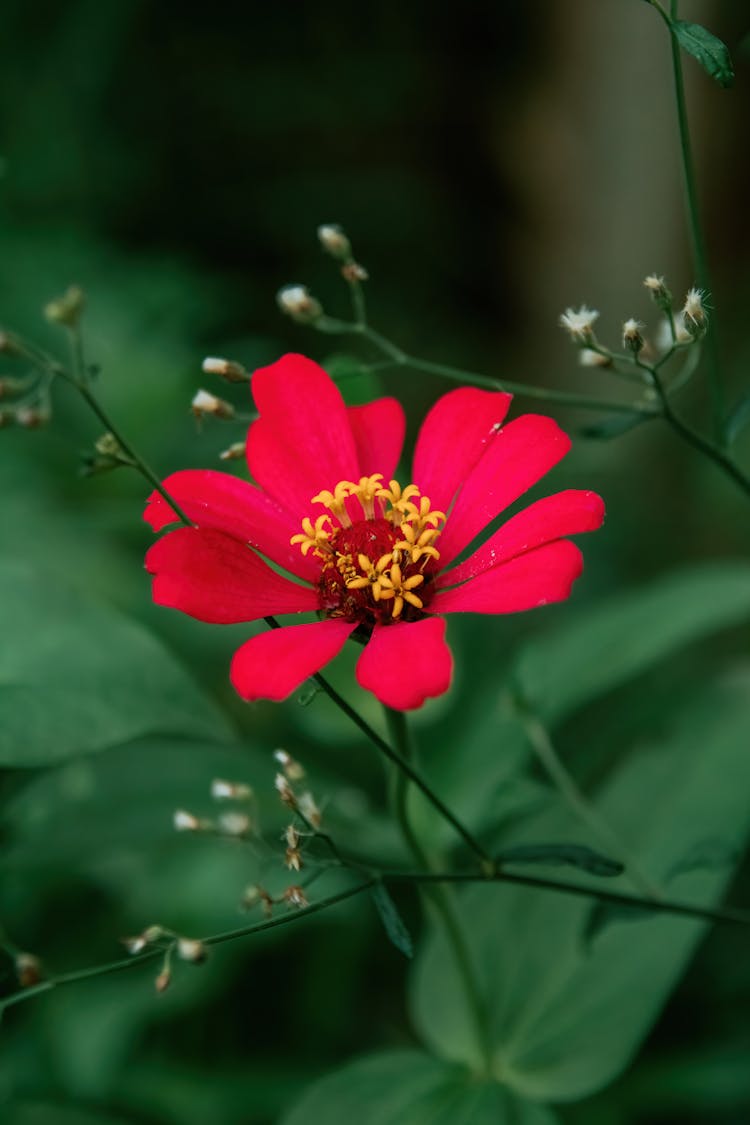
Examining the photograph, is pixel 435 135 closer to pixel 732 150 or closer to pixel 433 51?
pixel 433 51

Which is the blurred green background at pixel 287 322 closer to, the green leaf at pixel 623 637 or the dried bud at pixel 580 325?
the green leaf at pixel 623 637

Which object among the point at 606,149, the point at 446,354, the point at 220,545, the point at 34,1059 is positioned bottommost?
the point at 446,354

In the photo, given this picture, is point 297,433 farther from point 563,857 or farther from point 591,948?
point 591,948

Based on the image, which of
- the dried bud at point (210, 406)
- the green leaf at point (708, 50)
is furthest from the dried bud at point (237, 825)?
the green leaf at point (708, 50)

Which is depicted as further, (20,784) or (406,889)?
(406,889)

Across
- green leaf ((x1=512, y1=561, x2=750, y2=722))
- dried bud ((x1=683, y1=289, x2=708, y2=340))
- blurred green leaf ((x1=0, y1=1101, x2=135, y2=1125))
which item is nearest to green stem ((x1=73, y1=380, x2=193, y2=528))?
dried bud ((x1=683, y1=289, x2=708, y2=340))

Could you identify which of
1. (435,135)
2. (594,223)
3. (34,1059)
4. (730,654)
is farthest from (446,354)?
(34,1059)

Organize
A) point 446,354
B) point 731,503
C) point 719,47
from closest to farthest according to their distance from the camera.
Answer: point 719,47 → point 731,503 → point 446,354
